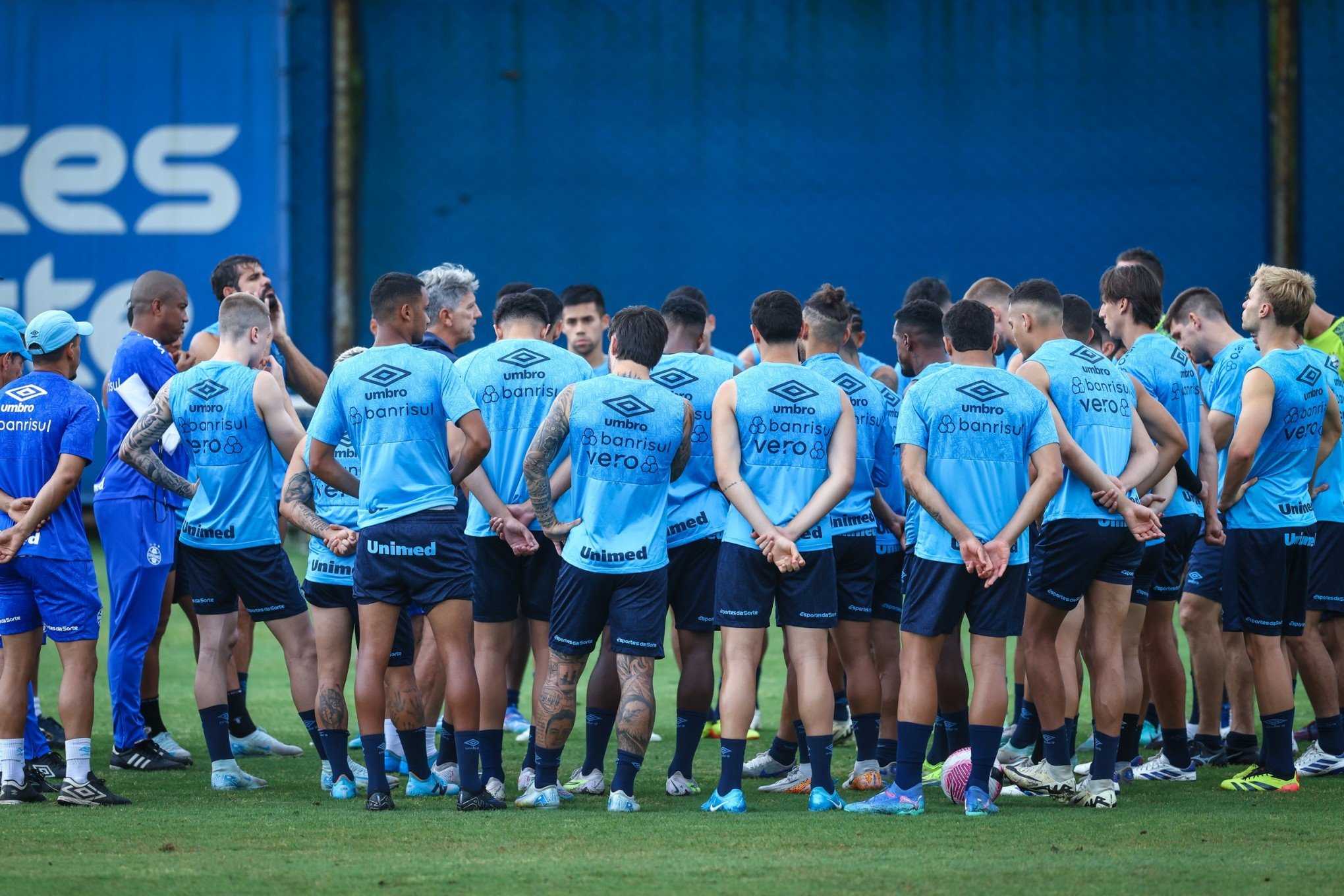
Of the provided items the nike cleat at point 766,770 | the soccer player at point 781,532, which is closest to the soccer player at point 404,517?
the soccer player at point 781,532

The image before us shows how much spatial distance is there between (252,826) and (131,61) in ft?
32.6

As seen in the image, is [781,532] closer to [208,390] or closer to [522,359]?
[522,359]

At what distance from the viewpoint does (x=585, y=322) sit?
24.4 ft

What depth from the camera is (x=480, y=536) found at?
629cm

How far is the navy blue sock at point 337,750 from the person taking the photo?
5.99 m

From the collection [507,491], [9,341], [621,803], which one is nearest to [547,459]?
[507,491]

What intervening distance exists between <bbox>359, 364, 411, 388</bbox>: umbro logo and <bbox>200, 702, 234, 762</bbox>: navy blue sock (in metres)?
1.65

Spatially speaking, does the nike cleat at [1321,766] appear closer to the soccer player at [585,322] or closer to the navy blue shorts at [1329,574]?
the navy blue shorts at [1329,574]

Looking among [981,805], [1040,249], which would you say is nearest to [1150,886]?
[981,805]

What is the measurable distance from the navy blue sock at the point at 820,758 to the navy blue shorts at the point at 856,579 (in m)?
0.79

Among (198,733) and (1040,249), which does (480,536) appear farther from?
(1040,249)

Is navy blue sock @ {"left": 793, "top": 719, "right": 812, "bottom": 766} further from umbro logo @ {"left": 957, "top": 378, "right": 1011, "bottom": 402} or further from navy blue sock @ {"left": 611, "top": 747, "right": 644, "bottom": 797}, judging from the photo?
umbro logo @ {"left": 957, "top": 378, "right": 1011, "bottom": 402}

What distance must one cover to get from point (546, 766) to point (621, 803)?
0.34 metres

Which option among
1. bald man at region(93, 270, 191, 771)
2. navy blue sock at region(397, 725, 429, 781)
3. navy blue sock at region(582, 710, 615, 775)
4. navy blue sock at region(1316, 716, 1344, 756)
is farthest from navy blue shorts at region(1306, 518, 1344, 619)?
bald man at region(93, 270, 191, 771)
